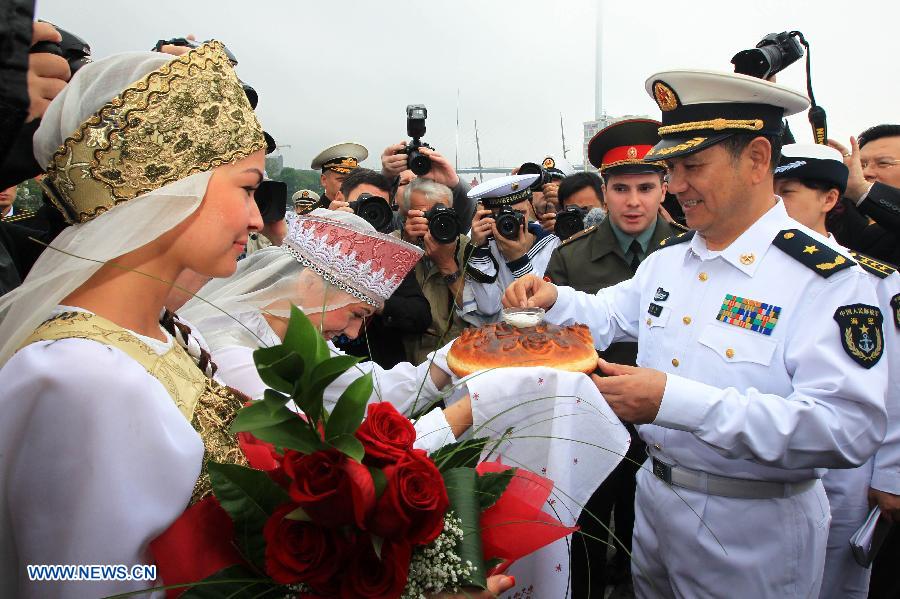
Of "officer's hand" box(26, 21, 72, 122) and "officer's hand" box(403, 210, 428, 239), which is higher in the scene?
"officer's hand" box(26, 21, 72, 122)

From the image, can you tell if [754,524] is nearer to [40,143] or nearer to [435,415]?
[435,415]

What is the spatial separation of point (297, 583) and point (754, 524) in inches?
79.2

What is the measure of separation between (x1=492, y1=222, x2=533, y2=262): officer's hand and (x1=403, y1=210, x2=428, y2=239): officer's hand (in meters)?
0.56

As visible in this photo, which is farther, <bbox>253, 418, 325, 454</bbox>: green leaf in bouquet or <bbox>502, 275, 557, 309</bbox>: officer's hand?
<bbox>502, 275, 557, 309</bbox>: officer's hand

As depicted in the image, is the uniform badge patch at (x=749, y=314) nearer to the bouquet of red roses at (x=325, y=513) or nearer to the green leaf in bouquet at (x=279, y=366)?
the bouquet of red roses at (x=325, y=513)

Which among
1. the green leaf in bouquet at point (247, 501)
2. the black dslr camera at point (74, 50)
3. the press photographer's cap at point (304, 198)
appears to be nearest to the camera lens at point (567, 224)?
the press photographer's cap at point (304, 198)

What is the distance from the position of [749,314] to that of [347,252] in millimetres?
1806

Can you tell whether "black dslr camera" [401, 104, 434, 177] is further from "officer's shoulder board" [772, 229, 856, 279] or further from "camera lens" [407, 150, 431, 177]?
"officer's shoulder board" [772, 229, 856, 279]

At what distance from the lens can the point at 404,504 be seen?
992mm

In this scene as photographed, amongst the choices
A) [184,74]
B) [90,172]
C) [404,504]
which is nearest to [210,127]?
[184,74]

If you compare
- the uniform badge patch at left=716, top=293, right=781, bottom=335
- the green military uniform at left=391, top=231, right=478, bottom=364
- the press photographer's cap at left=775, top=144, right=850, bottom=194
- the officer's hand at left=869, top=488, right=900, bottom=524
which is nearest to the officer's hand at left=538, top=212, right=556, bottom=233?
the green military uniform at left=391, top=231, right=478, bottom=364

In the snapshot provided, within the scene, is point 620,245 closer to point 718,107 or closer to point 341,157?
point 718,107

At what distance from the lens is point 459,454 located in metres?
1.50

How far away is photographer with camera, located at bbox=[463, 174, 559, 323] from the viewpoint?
437 cm
